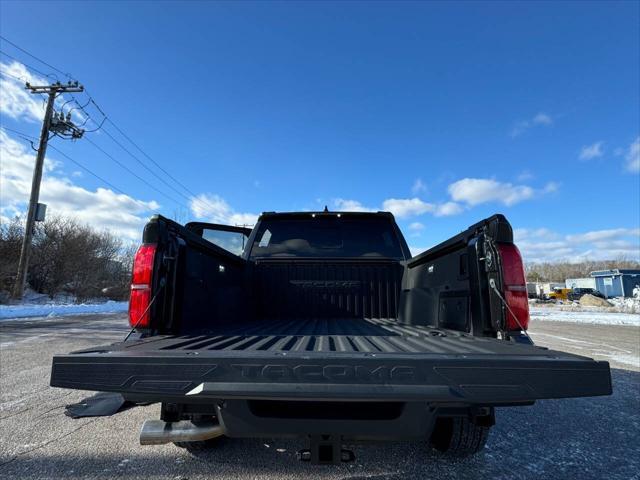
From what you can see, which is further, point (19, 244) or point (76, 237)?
point (76, 237)

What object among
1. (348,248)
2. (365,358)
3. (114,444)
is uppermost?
(348,248)

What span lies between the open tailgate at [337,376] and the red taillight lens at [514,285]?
0.47 m

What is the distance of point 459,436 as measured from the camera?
7.59ft

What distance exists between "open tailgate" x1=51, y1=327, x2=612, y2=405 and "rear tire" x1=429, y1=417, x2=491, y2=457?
0.78m

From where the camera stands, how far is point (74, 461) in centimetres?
250

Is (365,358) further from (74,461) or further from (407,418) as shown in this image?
(74,461)

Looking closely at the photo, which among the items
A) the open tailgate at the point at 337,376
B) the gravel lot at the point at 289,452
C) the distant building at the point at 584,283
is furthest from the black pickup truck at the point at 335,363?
the distant building at the point at 584,283

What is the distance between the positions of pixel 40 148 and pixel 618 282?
80.5m

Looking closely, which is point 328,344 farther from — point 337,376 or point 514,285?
point 514,285

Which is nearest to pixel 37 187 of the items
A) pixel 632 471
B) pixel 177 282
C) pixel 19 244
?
pixel 19 244

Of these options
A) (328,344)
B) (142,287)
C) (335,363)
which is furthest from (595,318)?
(142,287)

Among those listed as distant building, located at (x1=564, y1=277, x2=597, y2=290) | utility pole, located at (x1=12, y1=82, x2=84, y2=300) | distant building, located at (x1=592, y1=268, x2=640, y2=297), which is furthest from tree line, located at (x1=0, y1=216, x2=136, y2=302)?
distant building, located at (x1=564, y1=277, x2=597, y2=290)

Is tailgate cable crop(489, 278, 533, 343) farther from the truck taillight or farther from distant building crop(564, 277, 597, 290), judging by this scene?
distant building crop(564, 277, 597, 290)

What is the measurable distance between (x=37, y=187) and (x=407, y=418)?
23.1 meters
